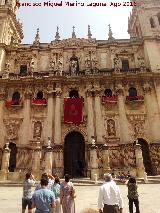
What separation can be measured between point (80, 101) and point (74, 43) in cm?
837

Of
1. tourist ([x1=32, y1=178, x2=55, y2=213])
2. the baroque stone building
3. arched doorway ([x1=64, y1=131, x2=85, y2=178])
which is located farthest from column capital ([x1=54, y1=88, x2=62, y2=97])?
tourist ([x1=32, y1=178, x2=55, y2=213])

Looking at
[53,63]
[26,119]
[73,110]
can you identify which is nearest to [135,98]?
[73,110]

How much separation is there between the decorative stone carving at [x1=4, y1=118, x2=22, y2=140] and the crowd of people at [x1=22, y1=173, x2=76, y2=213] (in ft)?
59.6

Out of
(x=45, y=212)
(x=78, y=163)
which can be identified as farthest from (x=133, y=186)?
(x=78, y=163)

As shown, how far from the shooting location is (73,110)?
2652cm

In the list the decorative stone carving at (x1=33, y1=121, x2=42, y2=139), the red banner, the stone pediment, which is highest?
the stone pediment

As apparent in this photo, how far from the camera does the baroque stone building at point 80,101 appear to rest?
24.7 metres

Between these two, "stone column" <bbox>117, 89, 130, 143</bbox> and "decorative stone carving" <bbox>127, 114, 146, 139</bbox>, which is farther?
"decorative stone carving" <bbox>127, 114, 146, 139</bbox>

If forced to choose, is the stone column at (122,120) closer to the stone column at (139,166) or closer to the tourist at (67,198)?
the stone column at (139,166)

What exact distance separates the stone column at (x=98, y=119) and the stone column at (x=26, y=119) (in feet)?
22.7

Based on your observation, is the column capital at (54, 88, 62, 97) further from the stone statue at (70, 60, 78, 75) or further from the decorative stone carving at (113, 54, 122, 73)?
the decorative stone carving at (113, 54, 122, 73)

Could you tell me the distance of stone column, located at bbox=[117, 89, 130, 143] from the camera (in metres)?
25.4

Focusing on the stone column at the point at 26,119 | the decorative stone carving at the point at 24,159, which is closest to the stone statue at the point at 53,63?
the stone column at the point at 26,119

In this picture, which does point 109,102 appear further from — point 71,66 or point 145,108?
point 71,66
